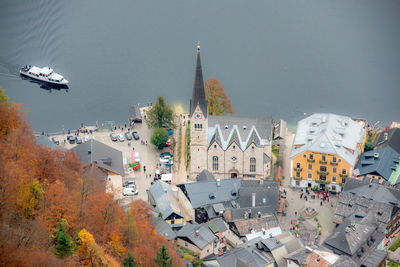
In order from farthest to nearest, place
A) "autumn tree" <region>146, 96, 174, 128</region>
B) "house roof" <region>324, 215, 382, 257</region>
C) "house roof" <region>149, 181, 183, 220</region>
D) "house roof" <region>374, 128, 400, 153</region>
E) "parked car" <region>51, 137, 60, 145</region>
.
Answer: "autumn tree" <region>146, 96, 174, 128</region>, "parked car" <region>51, 137, 60, 145</region>, "house roof" <region>374, 128, 400, 153</region>, "house roof" <region>149, 181, 183, 220</region>, "house roof" <region>324, 215, 382, 257</region>

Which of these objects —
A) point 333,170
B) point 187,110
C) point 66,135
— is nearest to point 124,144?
point 66,135

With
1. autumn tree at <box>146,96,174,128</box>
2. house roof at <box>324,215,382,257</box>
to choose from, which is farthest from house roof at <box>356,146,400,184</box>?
autumn tree at <box>146,96,174,128</box>

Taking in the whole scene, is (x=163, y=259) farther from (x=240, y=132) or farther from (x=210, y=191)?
(x=240, y=132)

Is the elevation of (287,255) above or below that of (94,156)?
below

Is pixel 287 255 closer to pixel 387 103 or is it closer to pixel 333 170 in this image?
pixel 333 170

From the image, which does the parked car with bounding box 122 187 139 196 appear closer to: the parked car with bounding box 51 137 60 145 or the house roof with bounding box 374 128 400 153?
the parked car with bounding box 51 137 60 145

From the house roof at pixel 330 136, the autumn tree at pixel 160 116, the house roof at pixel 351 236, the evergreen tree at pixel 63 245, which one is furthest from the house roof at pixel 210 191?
the evergreen tree at pixel 63 245

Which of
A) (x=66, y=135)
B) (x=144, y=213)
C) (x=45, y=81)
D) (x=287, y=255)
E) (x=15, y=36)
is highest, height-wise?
(x=15, y=36)
